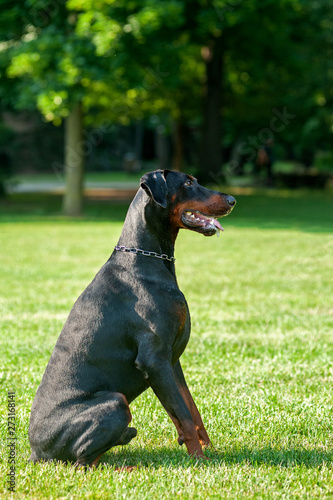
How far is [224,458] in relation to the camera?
4.11 metres

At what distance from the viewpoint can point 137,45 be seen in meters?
19.3

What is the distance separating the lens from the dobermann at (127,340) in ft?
12.4

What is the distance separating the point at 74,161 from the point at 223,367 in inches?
637

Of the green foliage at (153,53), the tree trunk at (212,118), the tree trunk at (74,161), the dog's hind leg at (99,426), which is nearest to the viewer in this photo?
the dog's hind leg at (99,426)

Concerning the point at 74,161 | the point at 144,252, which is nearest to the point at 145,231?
the point at 144,252

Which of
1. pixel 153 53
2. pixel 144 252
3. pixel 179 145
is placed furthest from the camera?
pixel 179 145

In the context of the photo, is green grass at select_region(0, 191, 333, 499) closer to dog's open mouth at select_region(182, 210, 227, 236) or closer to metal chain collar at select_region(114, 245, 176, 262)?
metal chain collar at select_region(114, 245, 176, 262)

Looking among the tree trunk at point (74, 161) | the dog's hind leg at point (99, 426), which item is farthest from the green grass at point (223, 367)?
the tree trunk at point (74, 161)

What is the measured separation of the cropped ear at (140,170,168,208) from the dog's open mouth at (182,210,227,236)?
7.3 inches

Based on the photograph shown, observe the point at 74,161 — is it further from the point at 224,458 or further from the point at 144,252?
the point at 224,458

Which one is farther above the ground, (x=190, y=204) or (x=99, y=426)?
(x=190, y=204)

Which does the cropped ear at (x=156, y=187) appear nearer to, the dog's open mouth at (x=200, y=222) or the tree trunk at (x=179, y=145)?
the dog's open mouth at (x=200, y=222)

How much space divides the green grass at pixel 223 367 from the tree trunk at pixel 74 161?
664 centimetres

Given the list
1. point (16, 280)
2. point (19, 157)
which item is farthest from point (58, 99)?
point (19, 157)
